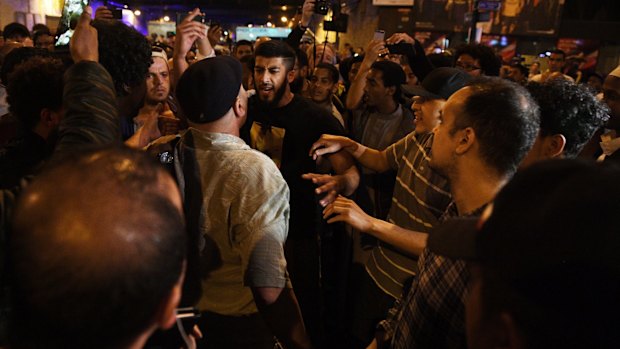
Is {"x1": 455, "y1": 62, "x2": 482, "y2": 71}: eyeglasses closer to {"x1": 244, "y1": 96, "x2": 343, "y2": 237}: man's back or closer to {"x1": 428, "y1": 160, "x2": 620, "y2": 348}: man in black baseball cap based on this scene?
{"x1": 244, "y1": 96, "x2": 343, "y2": 237}: man's back

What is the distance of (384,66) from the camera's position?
453 centimetres

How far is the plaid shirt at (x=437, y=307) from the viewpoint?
1.48 meters

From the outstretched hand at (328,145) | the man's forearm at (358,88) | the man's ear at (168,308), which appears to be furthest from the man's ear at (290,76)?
the man's ear at (168,308)

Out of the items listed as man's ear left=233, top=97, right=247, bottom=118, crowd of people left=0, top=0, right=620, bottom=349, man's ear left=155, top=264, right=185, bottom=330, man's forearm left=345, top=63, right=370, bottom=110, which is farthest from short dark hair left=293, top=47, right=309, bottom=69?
man's ear left=155, top=264, right=185, bottom=330

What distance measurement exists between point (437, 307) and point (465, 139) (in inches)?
28.8

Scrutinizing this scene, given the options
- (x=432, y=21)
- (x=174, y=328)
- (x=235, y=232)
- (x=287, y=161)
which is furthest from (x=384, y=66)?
(x=432, y=21)

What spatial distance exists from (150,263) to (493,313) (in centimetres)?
67

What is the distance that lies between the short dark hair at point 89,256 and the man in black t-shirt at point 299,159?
213 centimetres

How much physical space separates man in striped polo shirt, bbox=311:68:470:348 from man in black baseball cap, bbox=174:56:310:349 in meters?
0.52

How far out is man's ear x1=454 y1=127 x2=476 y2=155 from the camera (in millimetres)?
1837

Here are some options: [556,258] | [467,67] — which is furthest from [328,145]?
[467,67]

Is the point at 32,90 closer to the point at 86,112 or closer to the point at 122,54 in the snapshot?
the point at 86,112

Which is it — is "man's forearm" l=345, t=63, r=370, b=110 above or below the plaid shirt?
above

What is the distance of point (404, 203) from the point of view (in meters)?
2.69
